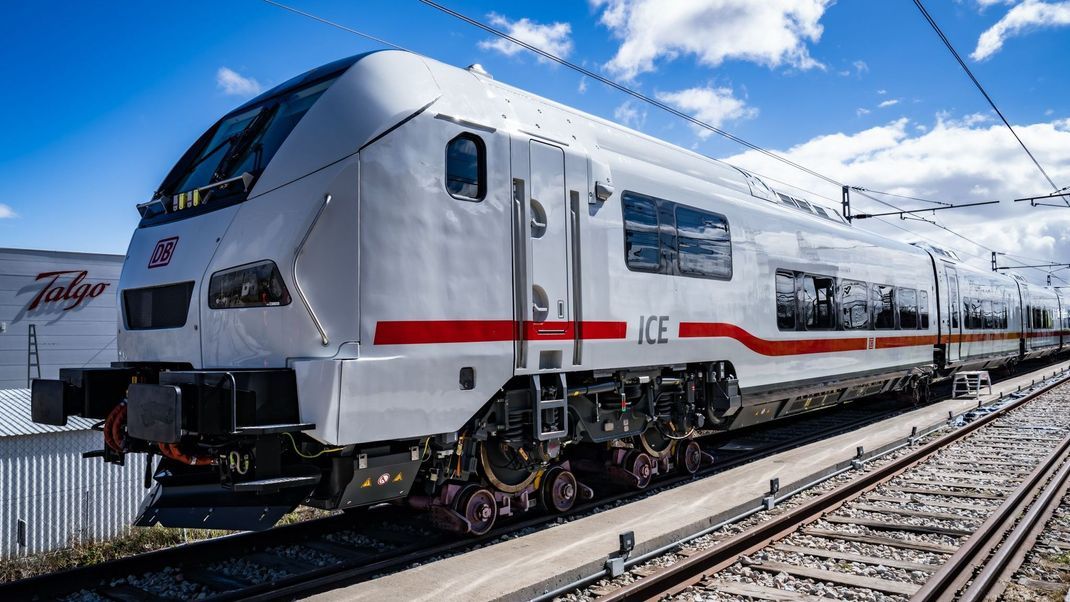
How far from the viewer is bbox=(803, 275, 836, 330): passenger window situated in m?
10.6

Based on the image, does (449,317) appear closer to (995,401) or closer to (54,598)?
(54,598)

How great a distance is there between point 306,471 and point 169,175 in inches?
129

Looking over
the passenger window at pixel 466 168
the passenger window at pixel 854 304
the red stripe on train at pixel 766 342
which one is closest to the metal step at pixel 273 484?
the passenger window at pixel 466 168

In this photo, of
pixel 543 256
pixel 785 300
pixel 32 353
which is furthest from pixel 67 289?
pixel 785 300

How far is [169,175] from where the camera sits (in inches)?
264

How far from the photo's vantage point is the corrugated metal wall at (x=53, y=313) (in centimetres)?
1859

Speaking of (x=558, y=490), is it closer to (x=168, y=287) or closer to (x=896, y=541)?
(x=896, y=541)

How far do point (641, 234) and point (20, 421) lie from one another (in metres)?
9.52

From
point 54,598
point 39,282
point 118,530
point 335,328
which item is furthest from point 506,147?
point 39,282

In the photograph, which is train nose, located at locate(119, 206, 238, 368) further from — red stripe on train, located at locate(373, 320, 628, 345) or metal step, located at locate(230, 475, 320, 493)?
red stripe on train, located at locate(373, 320, 628, 345)

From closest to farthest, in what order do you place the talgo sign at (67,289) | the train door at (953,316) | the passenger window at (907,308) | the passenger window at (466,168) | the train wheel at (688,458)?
the passenger window at (466,168) → the train wheel at (688,458) → the passenger window at (907,308) → the train door at (953,316) → the talgo sign at (67,289)

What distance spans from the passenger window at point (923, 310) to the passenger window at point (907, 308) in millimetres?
244

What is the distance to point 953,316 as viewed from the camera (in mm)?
17547

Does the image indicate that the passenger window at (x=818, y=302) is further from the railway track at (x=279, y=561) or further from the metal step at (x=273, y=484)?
the metal step at (x=273, y=484)
